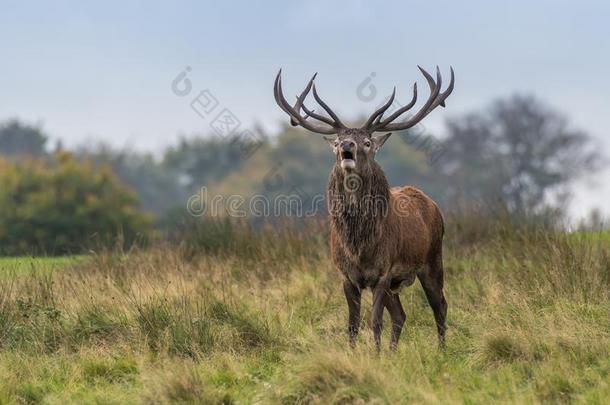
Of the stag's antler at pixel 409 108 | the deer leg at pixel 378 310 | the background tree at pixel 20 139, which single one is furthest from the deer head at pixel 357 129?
the background tree at pixel 20 139

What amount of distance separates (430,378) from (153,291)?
3.70 m

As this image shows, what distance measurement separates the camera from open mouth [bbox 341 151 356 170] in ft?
25.7

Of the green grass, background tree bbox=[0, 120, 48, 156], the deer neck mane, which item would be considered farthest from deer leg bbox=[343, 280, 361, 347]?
background tree bbox=[0, 120, 48, 156]

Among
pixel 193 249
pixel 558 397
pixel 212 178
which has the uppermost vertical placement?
pixel 212 178

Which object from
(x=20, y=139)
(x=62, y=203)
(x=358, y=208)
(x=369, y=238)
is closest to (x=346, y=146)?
(x=358, y=208)

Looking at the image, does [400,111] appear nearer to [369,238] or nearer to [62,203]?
[369,238]

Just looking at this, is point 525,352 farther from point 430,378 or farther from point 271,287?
point 271,287

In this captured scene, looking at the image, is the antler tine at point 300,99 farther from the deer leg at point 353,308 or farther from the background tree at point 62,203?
the background tree at point 62,203

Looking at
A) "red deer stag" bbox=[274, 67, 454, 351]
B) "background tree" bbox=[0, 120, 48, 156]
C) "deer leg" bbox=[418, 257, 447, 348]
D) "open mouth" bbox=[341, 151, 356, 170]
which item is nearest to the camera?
"open mouth" bbox=[341, 151, 356, 170]

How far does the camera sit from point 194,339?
8.16 meters

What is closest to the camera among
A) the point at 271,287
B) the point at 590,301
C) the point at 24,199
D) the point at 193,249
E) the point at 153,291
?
the point at 590,301

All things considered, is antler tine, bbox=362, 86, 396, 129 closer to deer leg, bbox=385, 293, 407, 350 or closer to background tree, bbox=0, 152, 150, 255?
deer leg, bbox=385, 293, 407, 350

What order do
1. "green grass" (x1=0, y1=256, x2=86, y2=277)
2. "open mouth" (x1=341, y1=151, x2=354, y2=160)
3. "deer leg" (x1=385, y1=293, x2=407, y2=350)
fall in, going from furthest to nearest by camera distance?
"green grass" (x1=0, y1=256, x2=86, y2=277) < "deer leg" (x1=385, y1=293, x2=407, y2=350) < "open mouth" (x1=341, y1=151, x2=354, y2=160)

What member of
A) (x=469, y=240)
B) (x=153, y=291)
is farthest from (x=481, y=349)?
(x=469, y=240)
